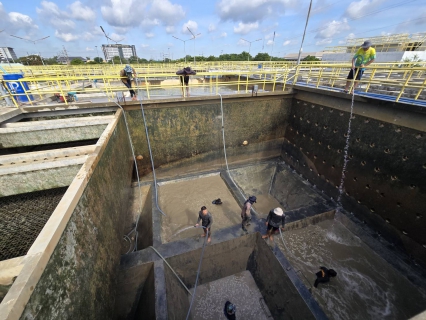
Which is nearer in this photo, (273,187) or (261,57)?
(273,187)

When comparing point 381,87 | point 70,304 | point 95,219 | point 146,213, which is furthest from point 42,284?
point 381,87

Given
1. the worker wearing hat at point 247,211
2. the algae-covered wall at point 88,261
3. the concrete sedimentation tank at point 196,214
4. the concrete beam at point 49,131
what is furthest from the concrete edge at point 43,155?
the worker wearing hat at point 247,211

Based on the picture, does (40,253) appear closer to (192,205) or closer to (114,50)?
(192,205)

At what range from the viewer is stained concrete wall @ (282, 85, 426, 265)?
5207 millimetres

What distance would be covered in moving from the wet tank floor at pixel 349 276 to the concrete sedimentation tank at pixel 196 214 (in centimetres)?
3

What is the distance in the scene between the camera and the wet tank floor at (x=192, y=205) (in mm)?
6498

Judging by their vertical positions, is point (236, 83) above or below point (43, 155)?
above

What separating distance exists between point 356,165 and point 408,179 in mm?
1472

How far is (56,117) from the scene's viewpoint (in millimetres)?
7316

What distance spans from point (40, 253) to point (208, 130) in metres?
7.53

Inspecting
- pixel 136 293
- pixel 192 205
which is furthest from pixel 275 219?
pixel 136 293

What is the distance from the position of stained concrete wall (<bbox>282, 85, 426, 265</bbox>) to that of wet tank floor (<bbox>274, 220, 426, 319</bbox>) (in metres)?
0.99

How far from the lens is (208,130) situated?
29.7 feet

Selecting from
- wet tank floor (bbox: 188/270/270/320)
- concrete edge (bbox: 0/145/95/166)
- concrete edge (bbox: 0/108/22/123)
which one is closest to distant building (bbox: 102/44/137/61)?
concrete edge (bbox: 0/108/22/123)
